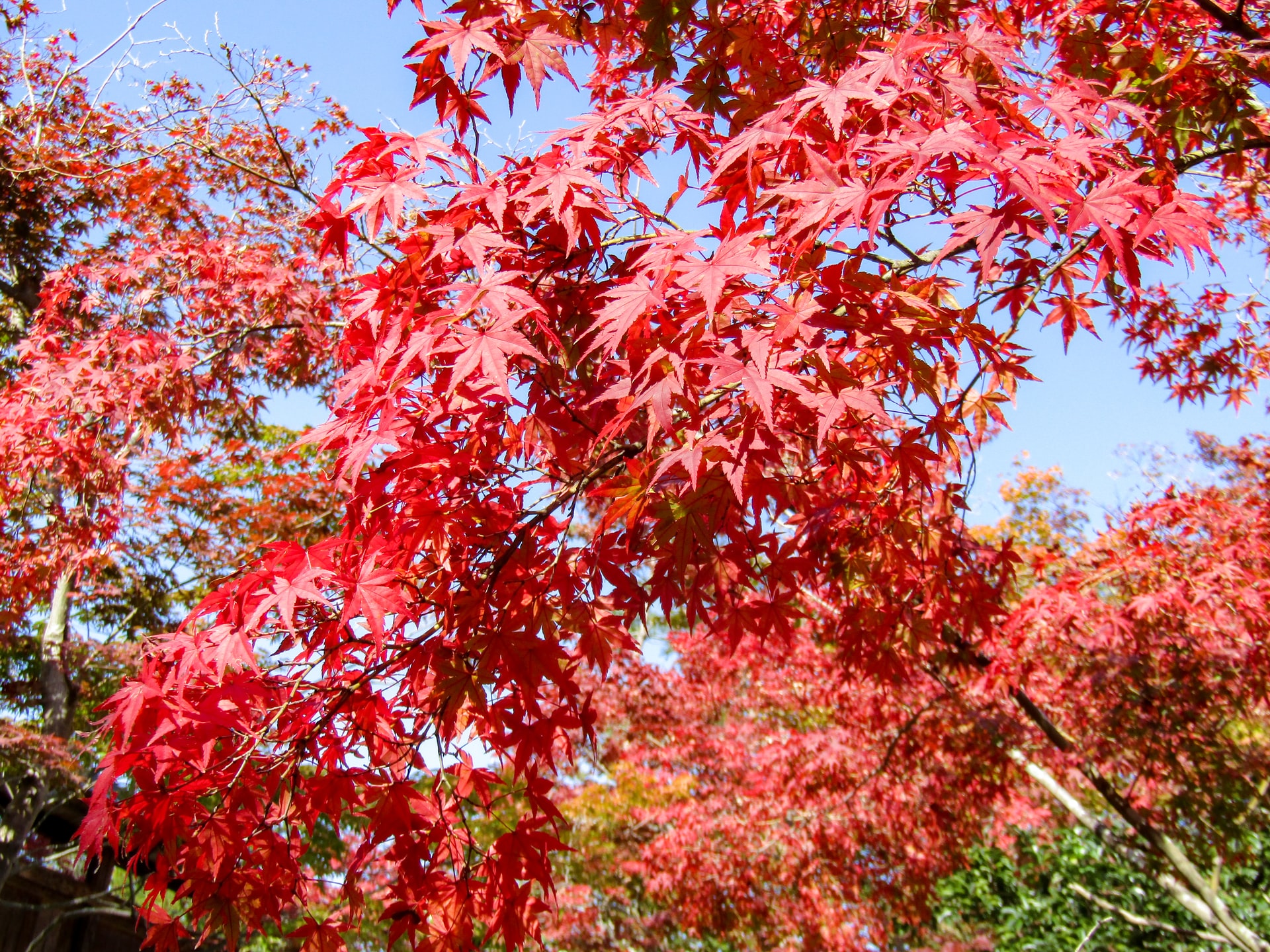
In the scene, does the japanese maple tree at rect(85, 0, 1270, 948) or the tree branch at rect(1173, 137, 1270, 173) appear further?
the tree branch at rect(1173, 137, 1270, 173)

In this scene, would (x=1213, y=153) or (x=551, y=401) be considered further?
(x=1213, y=153)

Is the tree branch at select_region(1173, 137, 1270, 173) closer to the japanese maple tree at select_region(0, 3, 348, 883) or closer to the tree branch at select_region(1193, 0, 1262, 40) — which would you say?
the tree branch at select_region(1193, 0, 1262, 40)

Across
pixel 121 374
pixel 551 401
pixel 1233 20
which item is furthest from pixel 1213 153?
pixel 121 374

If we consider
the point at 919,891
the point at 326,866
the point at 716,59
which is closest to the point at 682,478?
the point at 716,59

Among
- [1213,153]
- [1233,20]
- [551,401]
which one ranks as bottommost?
[551,401]

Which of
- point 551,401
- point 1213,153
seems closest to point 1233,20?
point 1213,153

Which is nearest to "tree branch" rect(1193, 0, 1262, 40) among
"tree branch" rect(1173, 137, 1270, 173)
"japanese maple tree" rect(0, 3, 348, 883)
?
"tree branch" rect(1173, 137, 1270, 173)

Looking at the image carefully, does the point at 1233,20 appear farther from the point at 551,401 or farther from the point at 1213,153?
the point at 551,401

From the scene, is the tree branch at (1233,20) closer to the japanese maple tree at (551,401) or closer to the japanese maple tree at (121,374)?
the japanese maple tree at (551,401)

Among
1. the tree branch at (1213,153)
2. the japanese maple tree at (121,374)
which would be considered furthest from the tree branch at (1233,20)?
the japanese maple tree at (121,374)

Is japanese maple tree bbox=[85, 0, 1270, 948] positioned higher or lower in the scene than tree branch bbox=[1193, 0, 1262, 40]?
lower

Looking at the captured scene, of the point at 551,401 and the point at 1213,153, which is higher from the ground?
the point at 1213,153

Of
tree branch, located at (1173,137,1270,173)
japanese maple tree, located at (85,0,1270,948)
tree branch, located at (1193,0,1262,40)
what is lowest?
japanese maple tree, located at (85,0,1270,948)

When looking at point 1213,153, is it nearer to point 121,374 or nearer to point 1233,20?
point 1233,20
